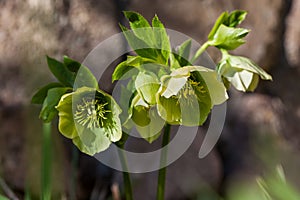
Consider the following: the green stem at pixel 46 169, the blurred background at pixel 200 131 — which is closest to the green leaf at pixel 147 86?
the green stem at pixel 46 169

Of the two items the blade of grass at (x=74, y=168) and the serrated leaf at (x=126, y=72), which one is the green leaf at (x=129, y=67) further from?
the blade of grass at (x=74, y=168)

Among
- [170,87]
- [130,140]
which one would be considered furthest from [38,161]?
[170,87]

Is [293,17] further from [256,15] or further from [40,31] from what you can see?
[40,31]

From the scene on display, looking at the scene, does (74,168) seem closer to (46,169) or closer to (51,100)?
(46,169)

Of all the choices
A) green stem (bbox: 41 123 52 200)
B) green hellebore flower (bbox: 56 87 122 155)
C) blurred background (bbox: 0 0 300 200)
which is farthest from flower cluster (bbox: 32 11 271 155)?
blurred background (bbox: 0 0 300 200)

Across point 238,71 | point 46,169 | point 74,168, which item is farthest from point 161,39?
point 74,168

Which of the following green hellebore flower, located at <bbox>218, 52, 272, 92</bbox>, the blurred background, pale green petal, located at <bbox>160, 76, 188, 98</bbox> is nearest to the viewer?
pale green petal, located at <bbox>160, 76, 188, 98</bbox>

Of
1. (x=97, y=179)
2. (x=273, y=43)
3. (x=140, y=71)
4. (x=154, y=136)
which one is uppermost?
(x=140, y=71)

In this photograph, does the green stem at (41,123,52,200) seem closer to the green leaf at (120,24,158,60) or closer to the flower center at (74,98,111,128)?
the flower center at (74,98,111,128)
